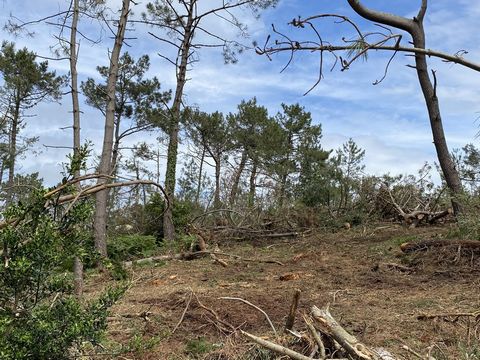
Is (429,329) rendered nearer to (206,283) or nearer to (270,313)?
(270,313)

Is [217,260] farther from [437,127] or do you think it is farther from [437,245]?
[437,127]

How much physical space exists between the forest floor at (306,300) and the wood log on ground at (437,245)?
0.50 feet

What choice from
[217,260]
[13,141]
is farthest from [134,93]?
[217,260]

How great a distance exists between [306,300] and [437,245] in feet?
9.99

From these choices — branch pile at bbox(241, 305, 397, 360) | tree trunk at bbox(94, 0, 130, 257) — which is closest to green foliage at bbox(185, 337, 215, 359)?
branch pile at bbox(241, 305, 397, 360)

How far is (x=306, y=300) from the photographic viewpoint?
5441 mm

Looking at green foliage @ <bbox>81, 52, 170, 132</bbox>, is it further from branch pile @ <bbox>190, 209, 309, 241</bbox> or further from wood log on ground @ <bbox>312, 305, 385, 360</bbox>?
wood log on ground @ <bbox>312, 305, 385, 360</bbox>

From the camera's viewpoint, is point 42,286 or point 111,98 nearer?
point 42,286

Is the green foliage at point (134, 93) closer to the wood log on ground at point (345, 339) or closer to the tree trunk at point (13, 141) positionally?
the tree trunk at point (13, 141)

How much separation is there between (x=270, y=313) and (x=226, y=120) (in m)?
19.5

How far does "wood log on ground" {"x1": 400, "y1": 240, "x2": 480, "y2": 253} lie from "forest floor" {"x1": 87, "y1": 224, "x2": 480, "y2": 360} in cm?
15

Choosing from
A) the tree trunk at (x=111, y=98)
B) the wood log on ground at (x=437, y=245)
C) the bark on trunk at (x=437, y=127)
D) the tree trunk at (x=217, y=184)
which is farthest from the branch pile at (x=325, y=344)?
the tree trunk at (x=217, y=184)

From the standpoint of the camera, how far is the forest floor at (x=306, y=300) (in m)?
3.90

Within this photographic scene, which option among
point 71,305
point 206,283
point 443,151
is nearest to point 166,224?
point 206,283
